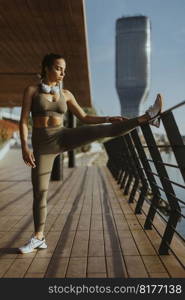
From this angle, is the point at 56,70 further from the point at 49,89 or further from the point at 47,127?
the point at 47,127

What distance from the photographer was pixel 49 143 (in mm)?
3543

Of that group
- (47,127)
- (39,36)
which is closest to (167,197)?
(47,127)

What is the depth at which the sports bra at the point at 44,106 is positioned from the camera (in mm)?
3504

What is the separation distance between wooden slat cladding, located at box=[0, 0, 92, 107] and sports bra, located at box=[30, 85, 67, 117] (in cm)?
327

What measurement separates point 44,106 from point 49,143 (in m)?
0.28

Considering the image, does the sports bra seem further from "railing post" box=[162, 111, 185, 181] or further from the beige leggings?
"railing post" box=[162, 111, 185, 181]

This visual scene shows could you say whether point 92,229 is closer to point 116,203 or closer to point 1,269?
point 1,269

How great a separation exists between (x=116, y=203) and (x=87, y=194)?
1325mm

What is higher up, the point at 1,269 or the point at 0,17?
the point at 0,17

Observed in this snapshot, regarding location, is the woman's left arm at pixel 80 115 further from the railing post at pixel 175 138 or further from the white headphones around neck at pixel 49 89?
the railing post at pixel 175 138

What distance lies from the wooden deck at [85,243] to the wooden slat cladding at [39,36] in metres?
2.74

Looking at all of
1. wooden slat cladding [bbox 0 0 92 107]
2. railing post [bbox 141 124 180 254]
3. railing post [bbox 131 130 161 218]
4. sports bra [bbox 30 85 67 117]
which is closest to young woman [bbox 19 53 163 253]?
sports bra [bbox 30 85 67 117]

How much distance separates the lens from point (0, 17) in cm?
700

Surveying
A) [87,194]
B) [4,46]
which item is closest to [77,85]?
[4,46]
